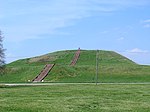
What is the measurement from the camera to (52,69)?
64625mm

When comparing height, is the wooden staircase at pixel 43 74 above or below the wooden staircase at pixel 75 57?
below

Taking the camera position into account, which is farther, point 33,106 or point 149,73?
point 149,73

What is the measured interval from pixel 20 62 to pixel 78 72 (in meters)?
33.8

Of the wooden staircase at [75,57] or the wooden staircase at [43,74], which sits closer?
the wooden staircase at [43,74]

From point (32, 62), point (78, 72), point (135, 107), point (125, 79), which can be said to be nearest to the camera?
point (135, 107)

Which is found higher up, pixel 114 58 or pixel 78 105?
pixel 114 58

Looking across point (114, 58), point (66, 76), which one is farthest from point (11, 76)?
point (114, 58)

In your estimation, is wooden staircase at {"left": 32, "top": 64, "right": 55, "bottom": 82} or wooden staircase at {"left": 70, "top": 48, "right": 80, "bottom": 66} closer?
wooden staircase at {"left": 32, "top": 64, "right": 55, "bottom": 82}

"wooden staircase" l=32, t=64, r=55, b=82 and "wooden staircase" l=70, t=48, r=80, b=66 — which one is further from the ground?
"wooden staircase" l=70, t=48, r=80, b=66

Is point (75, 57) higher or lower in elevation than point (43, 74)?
higher

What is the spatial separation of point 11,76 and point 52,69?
24.7ft

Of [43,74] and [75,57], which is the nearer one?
[43,74]

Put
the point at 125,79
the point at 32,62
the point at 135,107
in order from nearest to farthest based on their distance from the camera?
the point at 135,107 < the point at 125,79 < the point at 32,62

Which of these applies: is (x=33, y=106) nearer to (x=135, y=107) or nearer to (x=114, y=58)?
(x=135, y=107)
